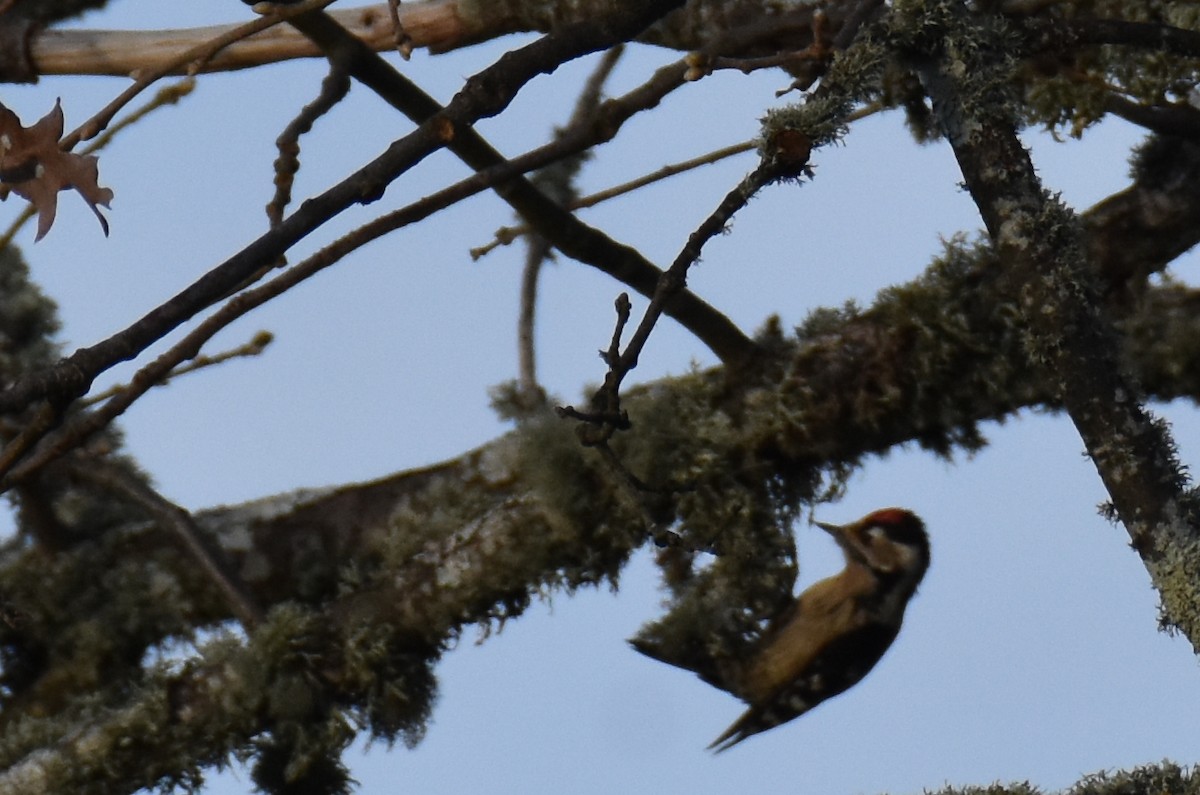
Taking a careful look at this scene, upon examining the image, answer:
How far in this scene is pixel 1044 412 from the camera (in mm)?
2467

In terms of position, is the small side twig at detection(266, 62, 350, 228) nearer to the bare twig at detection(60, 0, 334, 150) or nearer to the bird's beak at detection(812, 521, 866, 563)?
the bare twig at detection(60, 0, 334, 150)

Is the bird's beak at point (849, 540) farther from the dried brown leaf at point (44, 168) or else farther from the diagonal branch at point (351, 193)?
the dried brown leaf at point (44, 168)

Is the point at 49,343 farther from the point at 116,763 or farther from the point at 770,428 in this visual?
the point at 770,428

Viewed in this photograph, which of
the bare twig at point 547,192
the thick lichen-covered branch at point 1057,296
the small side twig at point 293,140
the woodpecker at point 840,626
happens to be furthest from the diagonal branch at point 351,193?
the bare twig at point 547,192

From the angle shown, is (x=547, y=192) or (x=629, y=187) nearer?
(x=629, y=187)

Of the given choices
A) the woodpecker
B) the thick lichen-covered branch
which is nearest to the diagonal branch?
the thick lichen-covered branch

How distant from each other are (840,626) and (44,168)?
152cm

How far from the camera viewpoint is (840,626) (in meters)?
2.56

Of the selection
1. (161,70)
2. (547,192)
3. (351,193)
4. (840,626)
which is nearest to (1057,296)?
(351,193)

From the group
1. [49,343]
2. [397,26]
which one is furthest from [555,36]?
[49,343]

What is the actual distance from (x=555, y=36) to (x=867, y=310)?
1.06 meters

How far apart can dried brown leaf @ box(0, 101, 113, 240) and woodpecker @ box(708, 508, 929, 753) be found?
1.32 m

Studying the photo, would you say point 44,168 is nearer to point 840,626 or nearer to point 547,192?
point 840,626

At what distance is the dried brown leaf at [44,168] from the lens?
1705mm
